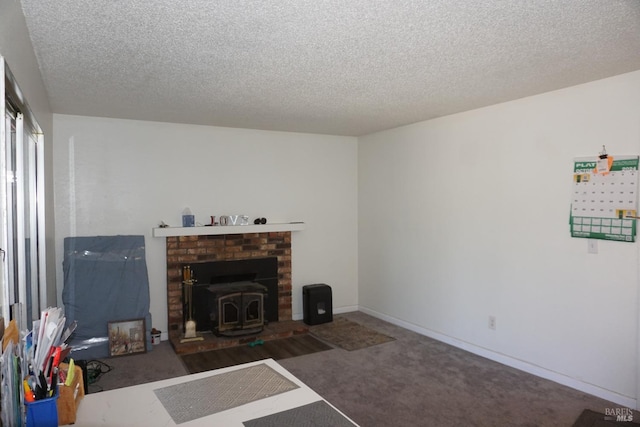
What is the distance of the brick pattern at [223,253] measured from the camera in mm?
4801

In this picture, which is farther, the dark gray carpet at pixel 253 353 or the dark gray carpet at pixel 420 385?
the dark gray carpet at pixel 253 353

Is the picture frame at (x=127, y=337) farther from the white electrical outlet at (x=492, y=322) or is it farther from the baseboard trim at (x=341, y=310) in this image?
the white electrical outlet at (x=492, y=322)

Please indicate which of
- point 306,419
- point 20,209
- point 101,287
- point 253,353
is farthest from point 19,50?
point 253,353

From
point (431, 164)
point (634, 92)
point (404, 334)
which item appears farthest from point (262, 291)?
point (634, 92)

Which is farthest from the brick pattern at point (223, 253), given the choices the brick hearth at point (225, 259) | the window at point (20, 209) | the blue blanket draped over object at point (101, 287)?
the window at point (20, 209)

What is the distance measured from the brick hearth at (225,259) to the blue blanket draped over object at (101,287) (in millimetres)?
309

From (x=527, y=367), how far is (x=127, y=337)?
390 cm

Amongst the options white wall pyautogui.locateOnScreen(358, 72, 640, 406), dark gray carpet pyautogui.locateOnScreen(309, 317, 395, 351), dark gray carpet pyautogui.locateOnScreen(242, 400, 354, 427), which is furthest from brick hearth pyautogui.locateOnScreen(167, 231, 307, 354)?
dark gray carpet pyautogui.locateOnScreen(242, 400, 354, 427)

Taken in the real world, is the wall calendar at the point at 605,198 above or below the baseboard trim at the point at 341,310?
above

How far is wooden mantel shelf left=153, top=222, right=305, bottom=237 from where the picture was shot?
4.65 metres

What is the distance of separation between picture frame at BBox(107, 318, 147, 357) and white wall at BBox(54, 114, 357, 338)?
0.31m

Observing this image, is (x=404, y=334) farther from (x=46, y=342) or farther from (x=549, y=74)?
(x=46, y=342)

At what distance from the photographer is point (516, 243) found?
3.92 m

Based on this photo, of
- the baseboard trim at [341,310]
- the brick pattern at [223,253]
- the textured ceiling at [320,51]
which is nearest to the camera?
the textured ceiling at [320,51]
